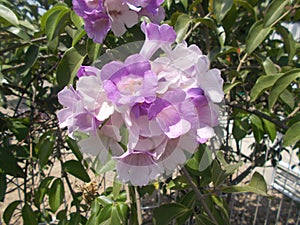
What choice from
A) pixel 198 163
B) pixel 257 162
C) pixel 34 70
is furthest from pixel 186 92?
pixel 257 162

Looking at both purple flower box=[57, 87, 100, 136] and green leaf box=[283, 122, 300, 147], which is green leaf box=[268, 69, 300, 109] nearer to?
green leaf box=[283, 122, 300, 147]

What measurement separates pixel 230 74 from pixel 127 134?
65cm

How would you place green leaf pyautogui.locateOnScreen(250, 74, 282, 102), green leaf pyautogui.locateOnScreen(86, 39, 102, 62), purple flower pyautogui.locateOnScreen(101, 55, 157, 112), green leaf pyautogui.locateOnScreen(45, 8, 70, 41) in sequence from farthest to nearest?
green leaf pyautogui.locateOnScreen(250, 74, 282, 102), green leaf pyautogui.locateOnScreen(45, 8, 70, 41), green leaf pyautogui.locateOnScreen(86, 39, 102, 62), purple flower pyautogui.locateOnScreen(101, 55, 157, 112)

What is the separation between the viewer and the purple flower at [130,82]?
1.30ft

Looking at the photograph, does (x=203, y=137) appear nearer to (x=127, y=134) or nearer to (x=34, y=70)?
(x=127, y=134)

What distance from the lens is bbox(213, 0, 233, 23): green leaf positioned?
0.80 m

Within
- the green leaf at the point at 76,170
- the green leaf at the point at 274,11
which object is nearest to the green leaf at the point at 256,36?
the green leaf at the point at 274,11

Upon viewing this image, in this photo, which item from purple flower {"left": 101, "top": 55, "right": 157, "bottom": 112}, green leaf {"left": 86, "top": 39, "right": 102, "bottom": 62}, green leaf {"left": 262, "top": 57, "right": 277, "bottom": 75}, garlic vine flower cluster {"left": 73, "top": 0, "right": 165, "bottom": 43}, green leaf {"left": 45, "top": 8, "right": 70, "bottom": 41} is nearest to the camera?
purple flower {"left": 101, "top": 55, "right": 157, "bottom": 112}

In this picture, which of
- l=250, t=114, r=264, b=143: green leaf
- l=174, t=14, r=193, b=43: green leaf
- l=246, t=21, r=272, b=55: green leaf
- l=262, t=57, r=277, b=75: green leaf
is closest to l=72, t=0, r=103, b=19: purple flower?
l=174, t=14, r=193, b=43: green leaf

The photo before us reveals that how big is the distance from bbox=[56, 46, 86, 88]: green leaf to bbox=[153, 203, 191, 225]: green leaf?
36 centimetres

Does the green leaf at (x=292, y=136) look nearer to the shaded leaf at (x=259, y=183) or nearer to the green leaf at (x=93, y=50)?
the shaded leaf at (x=259, y=183)

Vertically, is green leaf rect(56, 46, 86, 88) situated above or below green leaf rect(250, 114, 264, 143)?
above

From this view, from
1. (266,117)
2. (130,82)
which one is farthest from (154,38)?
(266,117)

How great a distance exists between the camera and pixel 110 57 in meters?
0.50
